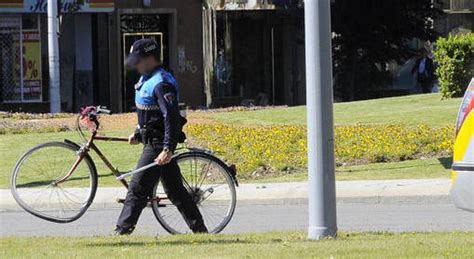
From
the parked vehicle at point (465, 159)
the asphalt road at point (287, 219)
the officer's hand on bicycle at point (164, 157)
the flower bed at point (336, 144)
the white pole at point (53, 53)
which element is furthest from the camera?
the white pole at point (53, 53)

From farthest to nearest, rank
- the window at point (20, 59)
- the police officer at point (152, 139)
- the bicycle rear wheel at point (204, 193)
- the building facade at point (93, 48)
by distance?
the building facade at point (93, 48) → the window at point (20, 59) → the bicycle rear wheel at point (204, 193) → the police officer at point (152, 139)

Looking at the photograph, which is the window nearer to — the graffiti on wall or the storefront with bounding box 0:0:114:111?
the storefront with bounding box 0:0:114:111

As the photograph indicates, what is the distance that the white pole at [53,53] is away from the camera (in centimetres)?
2736

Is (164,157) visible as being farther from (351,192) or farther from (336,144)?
(336,144)

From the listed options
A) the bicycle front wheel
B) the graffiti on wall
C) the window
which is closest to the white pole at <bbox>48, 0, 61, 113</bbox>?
the window

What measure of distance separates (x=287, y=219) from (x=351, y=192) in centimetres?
216

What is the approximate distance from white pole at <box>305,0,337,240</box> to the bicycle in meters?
1.48

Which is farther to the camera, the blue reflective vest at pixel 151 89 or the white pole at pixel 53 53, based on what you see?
the white pole at pixel 53 53

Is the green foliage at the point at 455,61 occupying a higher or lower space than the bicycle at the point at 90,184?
higher

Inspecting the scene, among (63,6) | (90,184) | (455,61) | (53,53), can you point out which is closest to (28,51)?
(63,6)

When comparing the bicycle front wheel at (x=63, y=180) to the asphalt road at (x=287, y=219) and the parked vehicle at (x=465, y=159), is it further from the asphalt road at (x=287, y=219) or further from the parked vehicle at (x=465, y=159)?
the parked vehicle at (x=465, y=159)

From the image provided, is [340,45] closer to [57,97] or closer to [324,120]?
[57,97]

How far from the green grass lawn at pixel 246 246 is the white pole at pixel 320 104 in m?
0.45

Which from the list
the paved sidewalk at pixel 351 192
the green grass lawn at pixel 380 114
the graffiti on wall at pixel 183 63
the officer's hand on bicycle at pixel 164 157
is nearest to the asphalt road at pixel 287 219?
the paved sidewalk at pixel 351 192
